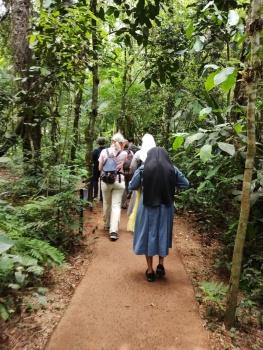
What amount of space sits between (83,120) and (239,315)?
14.2 m

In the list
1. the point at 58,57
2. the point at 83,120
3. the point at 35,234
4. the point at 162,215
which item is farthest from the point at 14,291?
the point at 83,120

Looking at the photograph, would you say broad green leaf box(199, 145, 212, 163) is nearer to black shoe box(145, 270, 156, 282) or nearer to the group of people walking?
the group of people walking

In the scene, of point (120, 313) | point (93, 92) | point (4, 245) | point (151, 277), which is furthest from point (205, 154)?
point (93, 92)

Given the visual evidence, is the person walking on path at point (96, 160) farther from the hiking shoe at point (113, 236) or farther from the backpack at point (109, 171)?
the hiking shoe at point (113, 236)

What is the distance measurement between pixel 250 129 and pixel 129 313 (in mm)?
2450

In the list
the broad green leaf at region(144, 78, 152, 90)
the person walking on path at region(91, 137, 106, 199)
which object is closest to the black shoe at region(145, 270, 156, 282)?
the broad green leaf at region(144, 78, 152, 90)

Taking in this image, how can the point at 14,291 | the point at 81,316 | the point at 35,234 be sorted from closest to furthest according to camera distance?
the point at 14,291, the point at 81,316, the point at 35,234

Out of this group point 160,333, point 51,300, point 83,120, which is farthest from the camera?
point 83,120

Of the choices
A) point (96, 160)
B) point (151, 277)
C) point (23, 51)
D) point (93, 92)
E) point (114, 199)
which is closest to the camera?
point (151, 277)

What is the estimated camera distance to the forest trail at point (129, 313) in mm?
3674

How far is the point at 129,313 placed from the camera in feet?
14.0

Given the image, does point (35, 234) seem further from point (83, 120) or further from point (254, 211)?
point (83, 120)

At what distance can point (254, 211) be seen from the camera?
495cm

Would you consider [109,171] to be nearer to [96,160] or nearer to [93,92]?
[93,92]
